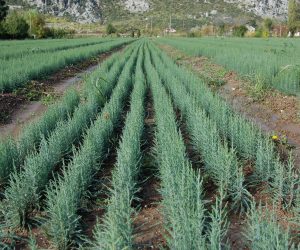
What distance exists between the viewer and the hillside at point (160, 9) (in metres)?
102

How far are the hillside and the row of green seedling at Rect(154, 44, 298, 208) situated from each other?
94.1m

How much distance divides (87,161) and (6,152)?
932 millimetres

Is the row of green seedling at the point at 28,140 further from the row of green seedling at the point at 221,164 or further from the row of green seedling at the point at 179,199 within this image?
the row of green seedling at the point at 221,164

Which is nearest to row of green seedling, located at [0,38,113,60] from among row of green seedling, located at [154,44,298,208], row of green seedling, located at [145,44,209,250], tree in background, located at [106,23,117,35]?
row of green seedling, located at [154,44,298,208]

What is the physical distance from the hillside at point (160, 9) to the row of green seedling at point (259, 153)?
309 feet

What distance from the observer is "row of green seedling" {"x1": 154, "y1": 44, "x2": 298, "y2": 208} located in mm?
3412

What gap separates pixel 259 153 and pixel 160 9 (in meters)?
110

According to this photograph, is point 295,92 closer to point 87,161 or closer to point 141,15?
point 87,161

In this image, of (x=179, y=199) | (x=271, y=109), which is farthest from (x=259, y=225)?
(x=271, y=109)

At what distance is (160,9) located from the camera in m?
110

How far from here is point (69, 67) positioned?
15453 millimetres

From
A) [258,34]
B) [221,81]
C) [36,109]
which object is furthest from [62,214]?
[258,34]

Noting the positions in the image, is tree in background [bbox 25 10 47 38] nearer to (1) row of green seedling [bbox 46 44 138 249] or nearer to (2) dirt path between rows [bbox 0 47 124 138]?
(2) dirt path between rows [bbox 0 47 124 138]

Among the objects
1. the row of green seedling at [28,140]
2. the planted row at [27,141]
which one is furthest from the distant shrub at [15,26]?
the planted row at [27,141]
